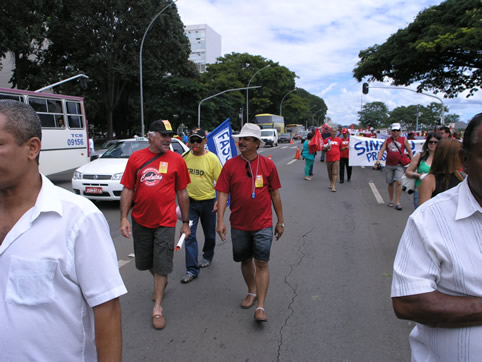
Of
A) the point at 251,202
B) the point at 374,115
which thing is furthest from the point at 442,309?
the point at 374,115

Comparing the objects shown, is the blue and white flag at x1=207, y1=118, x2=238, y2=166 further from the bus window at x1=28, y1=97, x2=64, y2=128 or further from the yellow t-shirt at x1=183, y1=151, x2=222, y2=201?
the bus window at x1=28, y1=97, x2=64, y2=128

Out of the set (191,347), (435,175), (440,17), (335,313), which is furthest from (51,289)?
(440,17)

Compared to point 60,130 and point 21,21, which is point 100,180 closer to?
point 60,130

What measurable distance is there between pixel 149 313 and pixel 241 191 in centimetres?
150

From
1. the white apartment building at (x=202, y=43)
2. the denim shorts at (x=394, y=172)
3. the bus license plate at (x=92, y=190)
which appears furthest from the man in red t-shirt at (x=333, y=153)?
the white apartment building at (x=202, y=43)

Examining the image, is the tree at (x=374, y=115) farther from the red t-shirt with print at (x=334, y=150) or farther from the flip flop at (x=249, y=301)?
the flip flop at (x=249, y=301)

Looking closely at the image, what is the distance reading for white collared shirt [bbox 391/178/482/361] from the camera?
1.24 meters

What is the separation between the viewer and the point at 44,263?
129 centimetres

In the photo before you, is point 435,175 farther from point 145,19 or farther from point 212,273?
point 145,19

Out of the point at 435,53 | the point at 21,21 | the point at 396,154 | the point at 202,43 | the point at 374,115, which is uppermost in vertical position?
the point at 202,43

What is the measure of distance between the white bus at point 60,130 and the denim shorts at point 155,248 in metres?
9.28

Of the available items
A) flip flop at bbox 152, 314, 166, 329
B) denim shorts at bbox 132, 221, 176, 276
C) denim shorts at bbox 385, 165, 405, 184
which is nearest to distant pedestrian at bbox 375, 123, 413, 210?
denim shorts at bbox 385, 165, 405, 184

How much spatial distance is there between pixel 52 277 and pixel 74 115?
13.1 meters

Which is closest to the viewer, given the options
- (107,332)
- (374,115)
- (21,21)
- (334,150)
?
(107,332)
